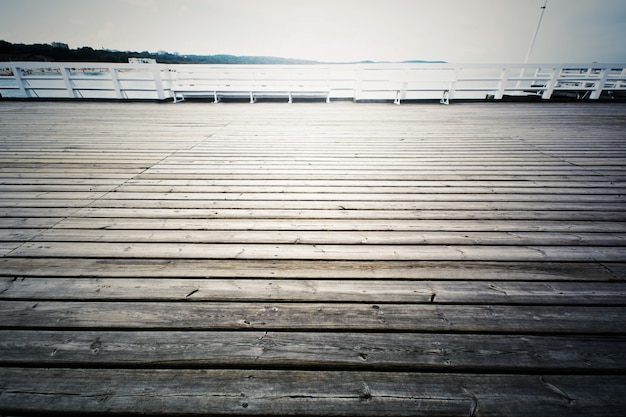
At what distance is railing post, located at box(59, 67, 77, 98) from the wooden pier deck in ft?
25.0

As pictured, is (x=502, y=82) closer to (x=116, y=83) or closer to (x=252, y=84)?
(x=252, y=84)

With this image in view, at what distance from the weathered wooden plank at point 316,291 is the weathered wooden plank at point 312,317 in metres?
0.04

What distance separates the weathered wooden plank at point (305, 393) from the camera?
945 mm

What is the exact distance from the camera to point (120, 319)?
4.26ft

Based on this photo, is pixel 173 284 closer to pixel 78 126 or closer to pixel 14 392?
pixel 14 392

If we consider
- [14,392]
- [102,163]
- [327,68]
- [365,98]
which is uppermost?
[327,68]

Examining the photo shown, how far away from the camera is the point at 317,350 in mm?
1147

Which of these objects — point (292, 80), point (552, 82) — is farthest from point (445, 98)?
point (292, 80)

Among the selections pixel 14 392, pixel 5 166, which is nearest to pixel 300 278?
pixel 14 392

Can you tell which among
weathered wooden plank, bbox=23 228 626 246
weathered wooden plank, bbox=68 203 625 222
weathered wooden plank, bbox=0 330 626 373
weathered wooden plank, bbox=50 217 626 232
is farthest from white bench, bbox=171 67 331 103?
weathered wooden plank, bbox=0 330 626 373

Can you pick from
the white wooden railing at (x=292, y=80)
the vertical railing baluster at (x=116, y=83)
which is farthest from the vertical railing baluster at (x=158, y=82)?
the vertical railing baluster at (x=116, y=83)

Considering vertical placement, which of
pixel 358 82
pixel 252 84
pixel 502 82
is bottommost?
pixel 252 84

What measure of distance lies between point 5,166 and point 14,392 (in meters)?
3.68

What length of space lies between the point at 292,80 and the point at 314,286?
29.4 feet
